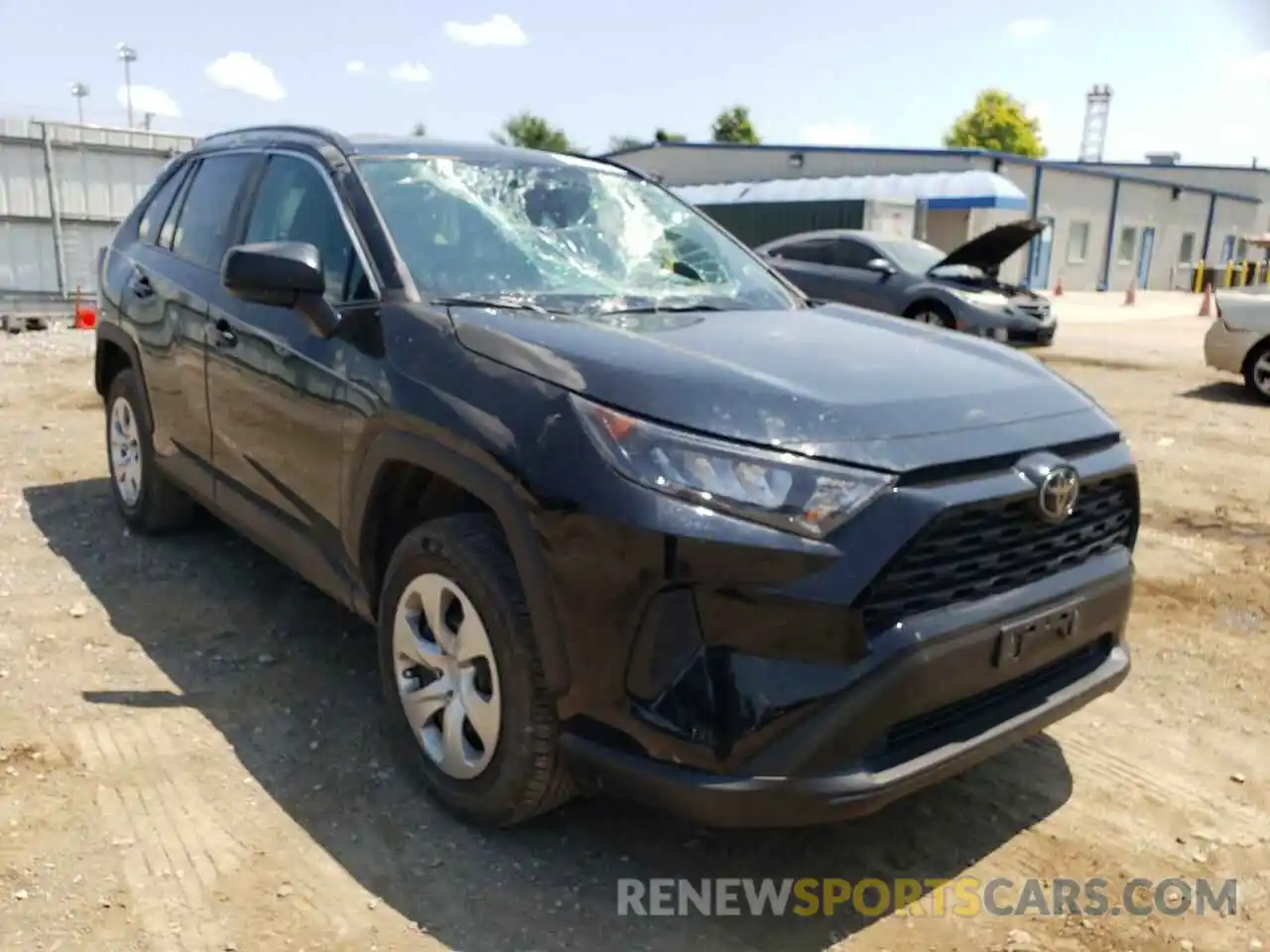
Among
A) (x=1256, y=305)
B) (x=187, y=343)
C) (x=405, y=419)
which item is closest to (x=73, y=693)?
(x=187, y=343)

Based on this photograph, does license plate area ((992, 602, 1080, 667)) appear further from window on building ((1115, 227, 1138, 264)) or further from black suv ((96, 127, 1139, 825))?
window on building ((1115, 227, 1138, 264))

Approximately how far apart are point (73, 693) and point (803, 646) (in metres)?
2.63

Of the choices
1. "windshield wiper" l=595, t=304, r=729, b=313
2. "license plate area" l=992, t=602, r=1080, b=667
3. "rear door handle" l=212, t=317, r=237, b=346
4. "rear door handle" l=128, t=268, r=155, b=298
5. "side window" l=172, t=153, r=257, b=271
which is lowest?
"license plate area" l=992, t=602, r=1080, b=667

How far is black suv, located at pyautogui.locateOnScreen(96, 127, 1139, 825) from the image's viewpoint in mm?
2186

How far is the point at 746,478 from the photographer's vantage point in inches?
87.7

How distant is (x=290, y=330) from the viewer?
3.31m

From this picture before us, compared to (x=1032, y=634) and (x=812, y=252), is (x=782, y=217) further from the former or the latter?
(x=1032, y=634)

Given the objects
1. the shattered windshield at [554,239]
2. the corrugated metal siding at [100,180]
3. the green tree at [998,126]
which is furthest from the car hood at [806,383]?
the green tree at [998,126]

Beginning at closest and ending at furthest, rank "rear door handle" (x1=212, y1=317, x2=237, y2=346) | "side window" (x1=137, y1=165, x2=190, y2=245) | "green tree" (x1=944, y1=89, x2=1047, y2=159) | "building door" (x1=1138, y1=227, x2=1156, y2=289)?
"rear door handle" (x1=212, y1=317, x2=237, y2=346)
"side window" (x1=137, y1=165, x2=190, y2=245)
"building door" (x1=1138, y1=227, x2=1156, y2=289)
"green tree" (x1=944, y1=89, x2=1047, y2=159)

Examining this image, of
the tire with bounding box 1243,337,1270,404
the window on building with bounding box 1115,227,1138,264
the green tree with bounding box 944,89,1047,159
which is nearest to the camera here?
the tire with bounding box 1243,337,1270,404

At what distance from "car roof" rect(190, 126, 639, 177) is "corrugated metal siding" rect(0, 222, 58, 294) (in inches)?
487

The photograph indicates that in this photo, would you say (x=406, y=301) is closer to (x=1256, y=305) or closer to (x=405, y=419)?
(x=405, y=419)

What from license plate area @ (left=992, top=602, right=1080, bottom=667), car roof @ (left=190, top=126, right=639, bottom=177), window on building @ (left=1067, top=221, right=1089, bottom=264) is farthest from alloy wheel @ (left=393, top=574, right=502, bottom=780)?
window on building @ (left=1067, top=221, right=1089, bottom=264)

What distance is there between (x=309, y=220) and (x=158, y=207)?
1.79 meters
